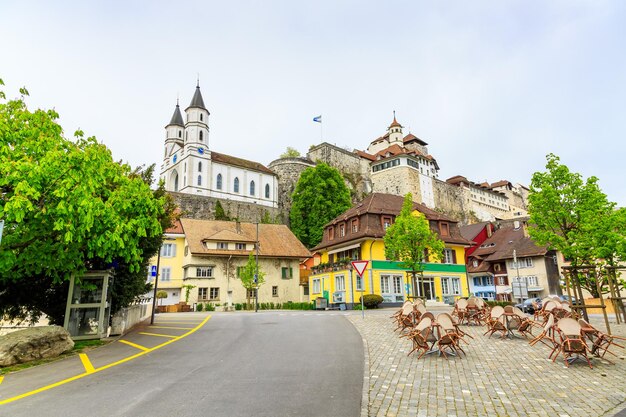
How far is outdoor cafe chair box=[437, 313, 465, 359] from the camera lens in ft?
31.3

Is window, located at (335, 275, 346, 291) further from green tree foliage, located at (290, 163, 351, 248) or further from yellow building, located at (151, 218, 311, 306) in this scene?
green tree foliage, located at (290, 163, 351, 248)

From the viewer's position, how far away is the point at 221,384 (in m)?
7.34

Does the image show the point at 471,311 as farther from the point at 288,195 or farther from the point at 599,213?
the point at 288,195

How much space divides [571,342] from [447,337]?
2.55 m

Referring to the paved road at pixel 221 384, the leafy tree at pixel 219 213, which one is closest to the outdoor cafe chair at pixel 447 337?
the paved road at pixel 221 384

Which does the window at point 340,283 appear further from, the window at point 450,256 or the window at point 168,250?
the window at point 168,250

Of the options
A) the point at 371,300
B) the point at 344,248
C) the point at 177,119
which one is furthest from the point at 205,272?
the point at 177,119

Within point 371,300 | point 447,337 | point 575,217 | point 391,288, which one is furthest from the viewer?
point 391,288

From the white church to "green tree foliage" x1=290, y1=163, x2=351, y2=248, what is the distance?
660 inches

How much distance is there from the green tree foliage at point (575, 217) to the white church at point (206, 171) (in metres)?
64.1

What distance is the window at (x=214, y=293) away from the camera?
123 ft

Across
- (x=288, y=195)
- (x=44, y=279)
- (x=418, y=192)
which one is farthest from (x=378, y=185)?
(x=44, y=279)

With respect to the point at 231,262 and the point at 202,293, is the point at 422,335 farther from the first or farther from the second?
the point at 231,262

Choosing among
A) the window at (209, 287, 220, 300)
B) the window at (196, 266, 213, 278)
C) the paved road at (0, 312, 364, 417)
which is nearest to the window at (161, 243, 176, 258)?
the window at (196, 266, 213, 278)
